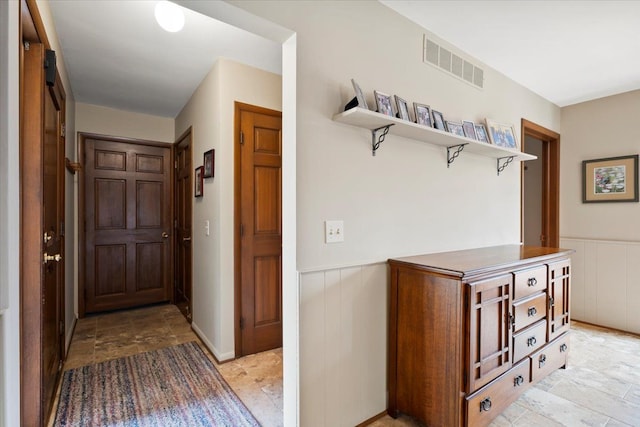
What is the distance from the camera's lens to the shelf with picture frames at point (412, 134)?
155 centimetres

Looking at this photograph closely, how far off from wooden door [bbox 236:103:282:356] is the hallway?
0.23 meters

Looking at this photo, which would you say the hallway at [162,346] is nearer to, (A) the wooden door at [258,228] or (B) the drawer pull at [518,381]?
(A) the wooden door at [258,228]

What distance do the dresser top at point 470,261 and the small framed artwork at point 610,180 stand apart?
1.61 m

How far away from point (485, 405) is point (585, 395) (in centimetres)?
100

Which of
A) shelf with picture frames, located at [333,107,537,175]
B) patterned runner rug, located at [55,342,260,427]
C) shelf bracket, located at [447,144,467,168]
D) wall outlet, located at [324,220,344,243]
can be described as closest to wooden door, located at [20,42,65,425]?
patterned runner rug, located at [55,342,260,427]

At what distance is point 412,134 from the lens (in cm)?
186

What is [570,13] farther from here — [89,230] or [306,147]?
[89,230]

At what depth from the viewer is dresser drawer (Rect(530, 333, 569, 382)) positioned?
194 centimetres

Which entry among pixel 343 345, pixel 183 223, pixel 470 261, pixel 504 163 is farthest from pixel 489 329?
pixel 183 223

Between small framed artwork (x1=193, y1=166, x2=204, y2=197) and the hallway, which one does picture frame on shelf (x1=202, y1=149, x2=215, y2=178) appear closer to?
small framed artwork (x1=193, y1=166, x2=204, y2=197)

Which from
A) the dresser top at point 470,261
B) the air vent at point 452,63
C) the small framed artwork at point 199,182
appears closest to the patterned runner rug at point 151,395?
the dresser top at point 470,261

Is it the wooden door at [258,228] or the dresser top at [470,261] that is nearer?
the dresser top at [470,261]

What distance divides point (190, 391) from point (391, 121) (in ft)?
6.97

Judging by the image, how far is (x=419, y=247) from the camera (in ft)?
6.46
